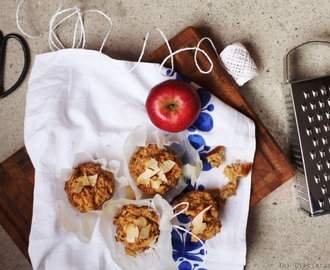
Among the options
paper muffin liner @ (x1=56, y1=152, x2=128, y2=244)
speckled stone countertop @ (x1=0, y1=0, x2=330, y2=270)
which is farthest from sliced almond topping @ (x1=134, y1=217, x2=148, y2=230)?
speckled stone countertop @ (x1=0, y1=0, x2=330, y2=270)

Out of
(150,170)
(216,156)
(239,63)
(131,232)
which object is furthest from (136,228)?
(239,63)

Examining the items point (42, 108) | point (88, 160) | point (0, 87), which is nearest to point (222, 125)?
point (88, 160)

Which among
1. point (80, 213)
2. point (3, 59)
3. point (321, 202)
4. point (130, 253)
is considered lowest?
point (321, 202)

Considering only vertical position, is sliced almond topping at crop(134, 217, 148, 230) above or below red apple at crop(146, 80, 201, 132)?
below

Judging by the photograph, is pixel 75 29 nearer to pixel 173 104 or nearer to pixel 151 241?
pixel 173 104

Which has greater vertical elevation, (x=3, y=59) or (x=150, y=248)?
(x=3, y=59)

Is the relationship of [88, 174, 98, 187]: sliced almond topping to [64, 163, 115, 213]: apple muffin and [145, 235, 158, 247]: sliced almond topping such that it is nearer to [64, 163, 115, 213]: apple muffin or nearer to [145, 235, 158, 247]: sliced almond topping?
[64, 163, 115, 213]: apple muffin
